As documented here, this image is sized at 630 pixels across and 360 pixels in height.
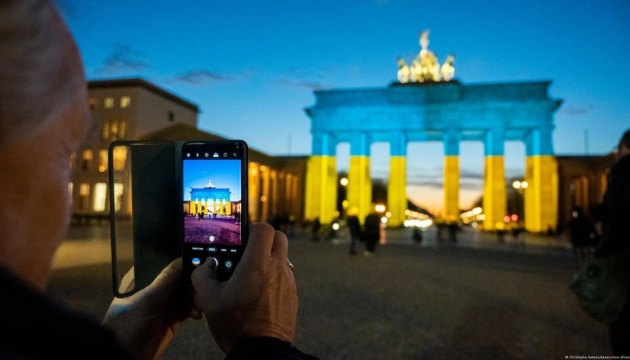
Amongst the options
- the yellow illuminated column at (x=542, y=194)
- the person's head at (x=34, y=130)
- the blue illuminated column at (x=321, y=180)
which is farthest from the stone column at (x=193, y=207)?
the blue illuminated column at (x=321, y=180)

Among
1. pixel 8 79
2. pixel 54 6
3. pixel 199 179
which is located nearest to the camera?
pixel 8 79

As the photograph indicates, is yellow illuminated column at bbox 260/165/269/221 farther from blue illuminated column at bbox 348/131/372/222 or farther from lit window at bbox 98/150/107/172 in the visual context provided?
lit window at bbox 98/150/107/172

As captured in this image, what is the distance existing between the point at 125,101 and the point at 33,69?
210 feet

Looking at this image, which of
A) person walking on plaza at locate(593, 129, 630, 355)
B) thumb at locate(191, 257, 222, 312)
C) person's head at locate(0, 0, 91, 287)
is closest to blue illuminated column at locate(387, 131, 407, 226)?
person walking on plaza at locate(593, 129, 630, 355)

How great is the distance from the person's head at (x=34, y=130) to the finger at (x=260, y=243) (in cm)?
49

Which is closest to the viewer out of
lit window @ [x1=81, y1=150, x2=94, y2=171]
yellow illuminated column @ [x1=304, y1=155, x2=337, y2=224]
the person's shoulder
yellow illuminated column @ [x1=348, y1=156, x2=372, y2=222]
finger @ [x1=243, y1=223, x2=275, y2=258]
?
the person's shoulder

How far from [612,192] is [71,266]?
12207mm

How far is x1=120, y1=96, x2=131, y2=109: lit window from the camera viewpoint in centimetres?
5869

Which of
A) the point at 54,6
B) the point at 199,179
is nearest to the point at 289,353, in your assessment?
the point at 199,179

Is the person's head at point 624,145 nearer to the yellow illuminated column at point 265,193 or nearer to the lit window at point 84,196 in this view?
the yellow illuminated column at point 265,193

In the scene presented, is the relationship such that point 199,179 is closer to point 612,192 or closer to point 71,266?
point 612,192

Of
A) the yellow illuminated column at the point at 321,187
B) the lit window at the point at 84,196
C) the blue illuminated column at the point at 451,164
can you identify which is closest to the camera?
the blue illuminated column at the point at 451,164

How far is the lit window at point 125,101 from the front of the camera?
2311 inches

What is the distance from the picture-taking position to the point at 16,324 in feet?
1.96
